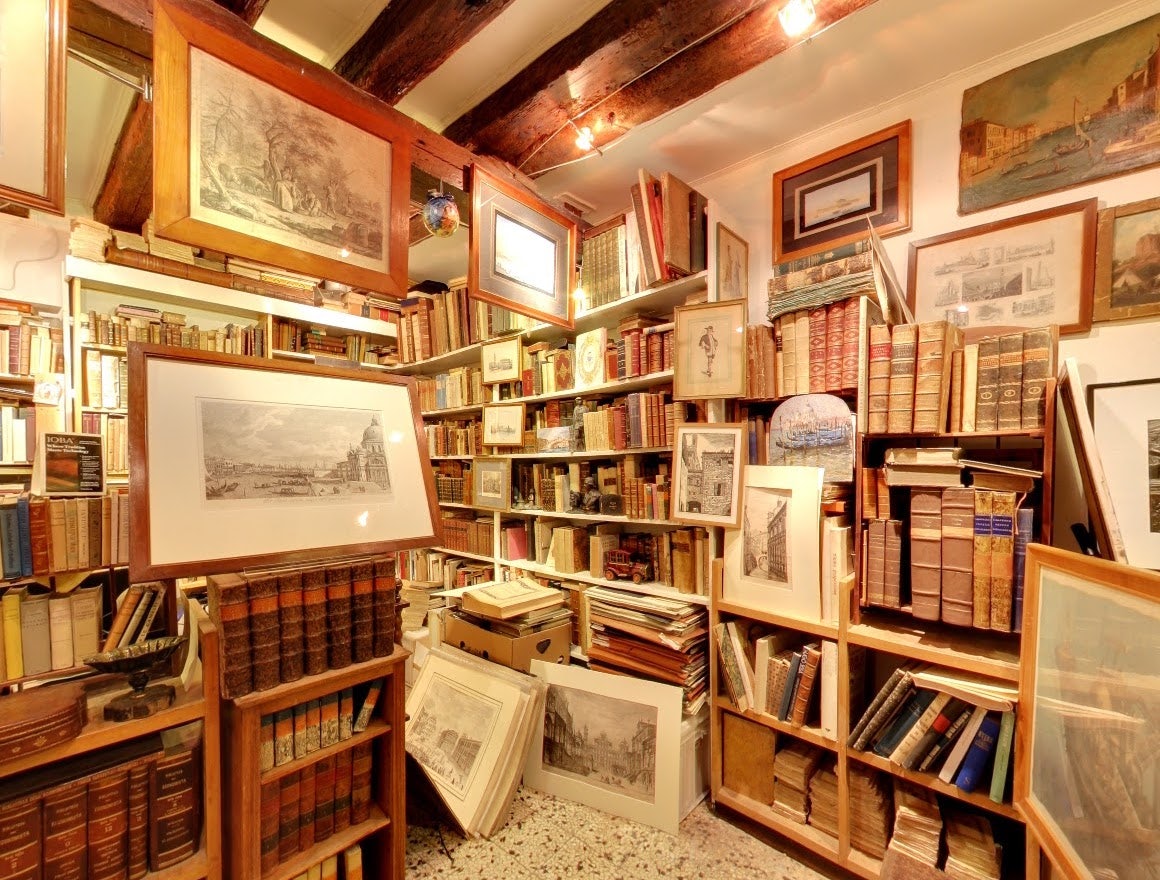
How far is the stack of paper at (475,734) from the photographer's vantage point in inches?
69.9

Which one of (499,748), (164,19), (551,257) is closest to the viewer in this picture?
(164,19)

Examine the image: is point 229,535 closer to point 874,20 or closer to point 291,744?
point 291,744

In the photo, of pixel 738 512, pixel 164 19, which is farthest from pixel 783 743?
pixel 164 19

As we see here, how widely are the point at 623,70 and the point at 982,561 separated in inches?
72.7

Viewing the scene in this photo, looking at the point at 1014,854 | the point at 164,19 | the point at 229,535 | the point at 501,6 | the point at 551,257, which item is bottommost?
the point at 1014,854

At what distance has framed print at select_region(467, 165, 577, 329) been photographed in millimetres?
1818

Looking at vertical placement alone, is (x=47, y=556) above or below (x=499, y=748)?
above

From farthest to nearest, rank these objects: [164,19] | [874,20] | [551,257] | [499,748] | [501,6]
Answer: [551,257], [499,748], [874,20], [501,6], [164,19]

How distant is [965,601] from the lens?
1435 millimetres

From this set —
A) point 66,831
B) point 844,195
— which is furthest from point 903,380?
point 66,831

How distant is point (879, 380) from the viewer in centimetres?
160

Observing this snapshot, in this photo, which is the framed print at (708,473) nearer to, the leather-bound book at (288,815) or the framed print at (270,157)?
the framed print at (270,157)

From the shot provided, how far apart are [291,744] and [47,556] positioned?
94 cm

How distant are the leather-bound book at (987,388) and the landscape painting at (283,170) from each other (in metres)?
1.79
